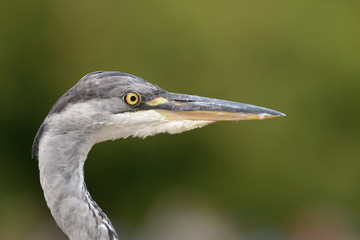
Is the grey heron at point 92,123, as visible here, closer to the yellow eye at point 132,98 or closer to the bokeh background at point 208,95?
the yellow eye at point 132,98

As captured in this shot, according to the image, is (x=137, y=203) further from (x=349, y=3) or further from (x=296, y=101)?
(x=349, y=3)

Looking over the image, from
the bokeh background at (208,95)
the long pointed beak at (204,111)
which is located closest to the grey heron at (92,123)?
the long pointed beak at (204,111)

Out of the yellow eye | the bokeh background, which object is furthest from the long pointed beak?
the bokeh background

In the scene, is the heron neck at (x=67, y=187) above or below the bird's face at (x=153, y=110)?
below

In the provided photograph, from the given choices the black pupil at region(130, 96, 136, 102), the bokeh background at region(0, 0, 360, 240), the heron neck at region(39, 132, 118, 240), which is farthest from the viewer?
the bokeh background at region(0, 0, 360, 240)

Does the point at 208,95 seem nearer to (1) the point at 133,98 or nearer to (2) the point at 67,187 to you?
(1) the point at 133,98

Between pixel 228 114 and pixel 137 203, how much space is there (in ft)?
11.9

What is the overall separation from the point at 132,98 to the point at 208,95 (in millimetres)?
3107

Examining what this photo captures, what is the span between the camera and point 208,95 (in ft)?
18.3

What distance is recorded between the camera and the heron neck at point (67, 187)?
2.39m

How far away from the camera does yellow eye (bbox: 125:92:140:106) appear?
2.48 metres

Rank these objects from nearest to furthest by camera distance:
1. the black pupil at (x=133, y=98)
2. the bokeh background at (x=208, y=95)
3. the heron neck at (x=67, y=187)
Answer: the heron neck at (x=67, y=187) < the black pupil at (x=133, y=98) < the bokeh background at (x=208, y=95)

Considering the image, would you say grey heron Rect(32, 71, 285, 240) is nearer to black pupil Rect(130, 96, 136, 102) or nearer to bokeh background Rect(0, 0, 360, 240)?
black pupil Rect(130, 96, 136, 102)

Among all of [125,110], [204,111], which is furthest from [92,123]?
[204,111]
